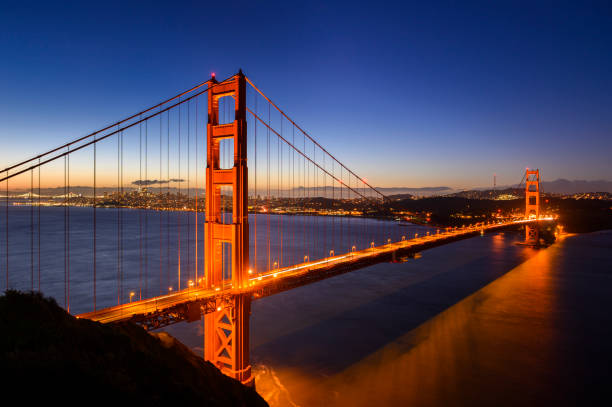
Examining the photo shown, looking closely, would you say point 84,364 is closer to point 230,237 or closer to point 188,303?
point 188,303

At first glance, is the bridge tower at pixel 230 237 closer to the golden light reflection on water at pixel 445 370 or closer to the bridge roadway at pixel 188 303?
the bridge roadway at pixel 188 303

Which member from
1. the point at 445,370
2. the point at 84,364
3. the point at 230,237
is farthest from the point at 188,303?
the point at 445,370

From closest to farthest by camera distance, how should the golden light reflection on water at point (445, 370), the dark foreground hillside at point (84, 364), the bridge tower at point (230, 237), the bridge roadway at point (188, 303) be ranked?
the dark foreground hillside at point (84, 364)
the bridge roadway at point (188, 303)
the bridge tower at point (230, 237)
the golden light reflection on water at point (445, 370)

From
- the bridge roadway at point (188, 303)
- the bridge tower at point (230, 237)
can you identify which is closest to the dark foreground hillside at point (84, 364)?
the bridge roadway at point (188, 303)

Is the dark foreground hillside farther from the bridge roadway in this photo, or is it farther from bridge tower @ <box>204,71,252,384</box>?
bridge tower @ <box>204,71,252,384</box>

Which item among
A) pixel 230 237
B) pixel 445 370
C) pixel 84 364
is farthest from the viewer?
pixel 445 370

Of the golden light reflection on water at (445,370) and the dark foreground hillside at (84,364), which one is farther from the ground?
the dark foreground hillside at (84,364)
